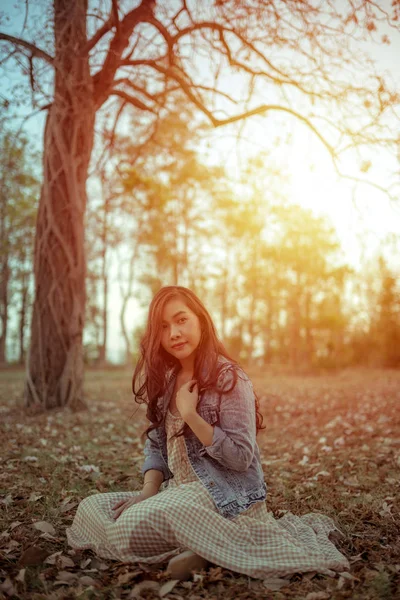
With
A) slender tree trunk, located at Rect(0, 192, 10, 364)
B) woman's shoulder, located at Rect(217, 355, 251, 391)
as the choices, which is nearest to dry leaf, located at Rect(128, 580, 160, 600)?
woman's shoulder, located at Rect(217, 355, 251, 391)

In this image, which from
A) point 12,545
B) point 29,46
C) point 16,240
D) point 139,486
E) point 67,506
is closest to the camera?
point 12,545

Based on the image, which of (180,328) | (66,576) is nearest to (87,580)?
(66,576)

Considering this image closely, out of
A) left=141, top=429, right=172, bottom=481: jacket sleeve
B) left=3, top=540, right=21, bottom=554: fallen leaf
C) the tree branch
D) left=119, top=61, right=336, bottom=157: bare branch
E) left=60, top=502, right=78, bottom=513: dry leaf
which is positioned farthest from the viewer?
left=119, top=61, right=336, bottom=157: bare branch

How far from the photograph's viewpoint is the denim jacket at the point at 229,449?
2.88 meters

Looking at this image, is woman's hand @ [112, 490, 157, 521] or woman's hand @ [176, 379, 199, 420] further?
woman's hand @ [112, 490, 157, 521]

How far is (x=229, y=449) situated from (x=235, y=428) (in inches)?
4.9

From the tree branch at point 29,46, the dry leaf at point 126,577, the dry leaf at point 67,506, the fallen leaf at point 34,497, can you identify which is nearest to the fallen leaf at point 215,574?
the dry leaf at point 126,577

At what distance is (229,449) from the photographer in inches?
112

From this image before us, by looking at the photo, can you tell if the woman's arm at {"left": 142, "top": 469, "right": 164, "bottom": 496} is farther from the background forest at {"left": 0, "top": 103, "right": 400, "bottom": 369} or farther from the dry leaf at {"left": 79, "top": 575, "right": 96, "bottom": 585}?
the background forest at {"left": 0, "top": 103, "right": 400, "bottom": 369}

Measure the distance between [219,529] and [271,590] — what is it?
371 millimetres

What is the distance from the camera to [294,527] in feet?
10.8

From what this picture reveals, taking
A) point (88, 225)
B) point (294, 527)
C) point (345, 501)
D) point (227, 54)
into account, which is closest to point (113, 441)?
point (345, 501)

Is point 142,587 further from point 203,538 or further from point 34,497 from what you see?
point 34,497

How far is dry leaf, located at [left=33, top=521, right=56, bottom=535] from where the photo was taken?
134 inches
